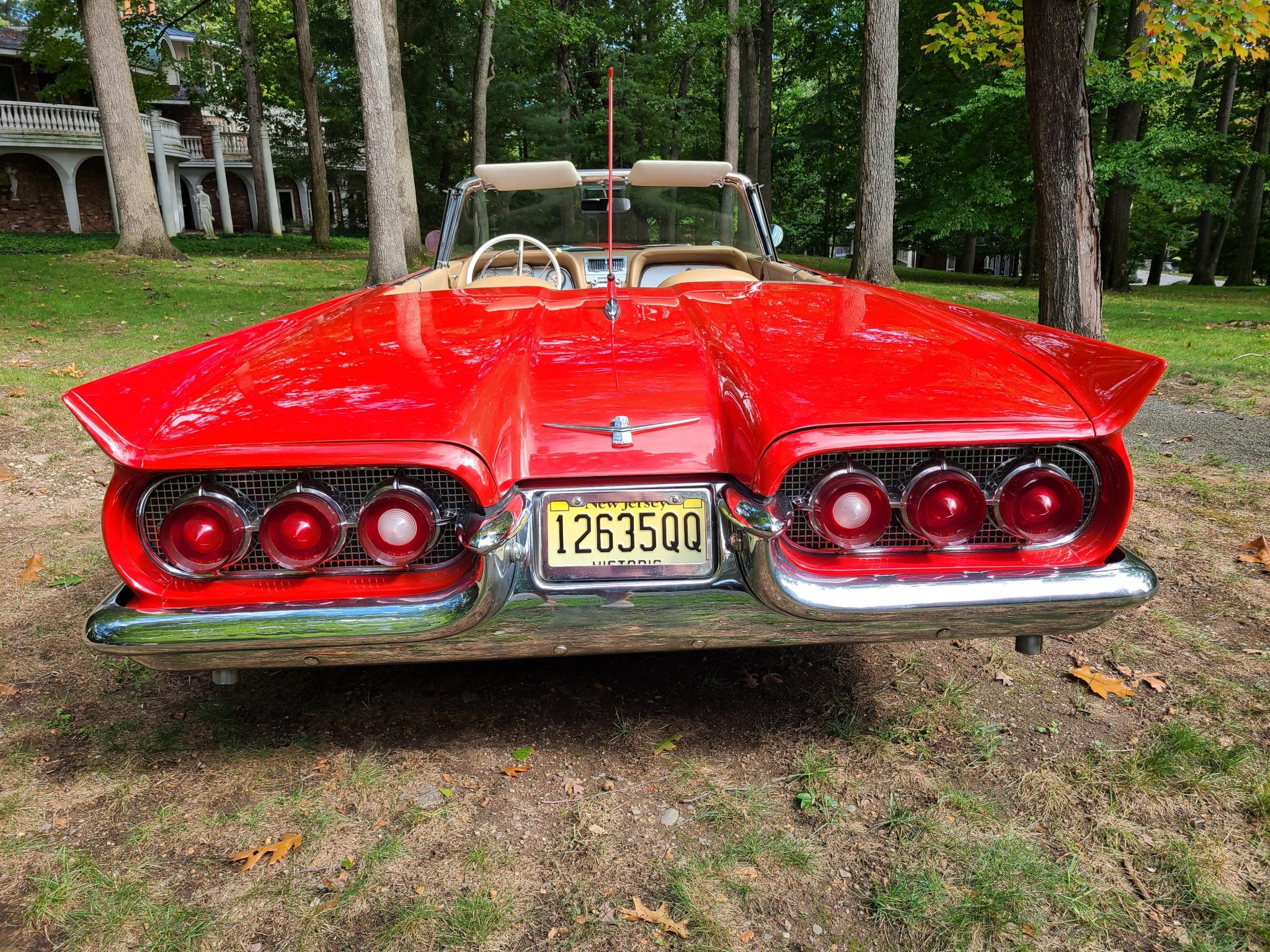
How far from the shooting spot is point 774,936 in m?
1.56

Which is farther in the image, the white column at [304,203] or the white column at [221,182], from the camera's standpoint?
the white column at [304,203]

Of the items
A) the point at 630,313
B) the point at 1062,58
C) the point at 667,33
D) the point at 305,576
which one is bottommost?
the point at 305,576

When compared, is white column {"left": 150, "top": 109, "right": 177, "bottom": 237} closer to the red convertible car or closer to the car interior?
the car interior

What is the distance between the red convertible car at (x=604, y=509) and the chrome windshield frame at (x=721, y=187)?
222 cm

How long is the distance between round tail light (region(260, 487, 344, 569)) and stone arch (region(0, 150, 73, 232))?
31.4 m

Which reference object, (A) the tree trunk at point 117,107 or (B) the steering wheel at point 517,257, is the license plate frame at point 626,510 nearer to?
(B) the steering wheel at point 517,257

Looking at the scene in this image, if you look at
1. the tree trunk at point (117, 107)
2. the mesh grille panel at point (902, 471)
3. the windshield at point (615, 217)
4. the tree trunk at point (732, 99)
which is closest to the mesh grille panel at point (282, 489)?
the mesh grille panel at point (902, 471)

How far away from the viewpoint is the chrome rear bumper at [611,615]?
5.65ft

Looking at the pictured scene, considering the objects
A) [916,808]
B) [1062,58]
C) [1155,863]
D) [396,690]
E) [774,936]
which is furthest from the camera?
[1062,58]

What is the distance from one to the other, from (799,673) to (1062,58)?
4291 millimetres

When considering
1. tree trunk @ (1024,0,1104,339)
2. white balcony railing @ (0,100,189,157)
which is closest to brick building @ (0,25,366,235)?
white balcony railing @ (0,100,189,157)

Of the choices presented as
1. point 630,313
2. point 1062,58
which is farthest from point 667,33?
point 630,313

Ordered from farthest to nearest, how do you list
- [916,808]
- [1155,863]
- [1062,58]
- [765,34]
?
[765,34]
[1062,58]
[916,808]
[1155,863]

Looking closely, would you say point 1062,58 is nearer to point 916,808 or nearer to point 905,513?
point 905,513
